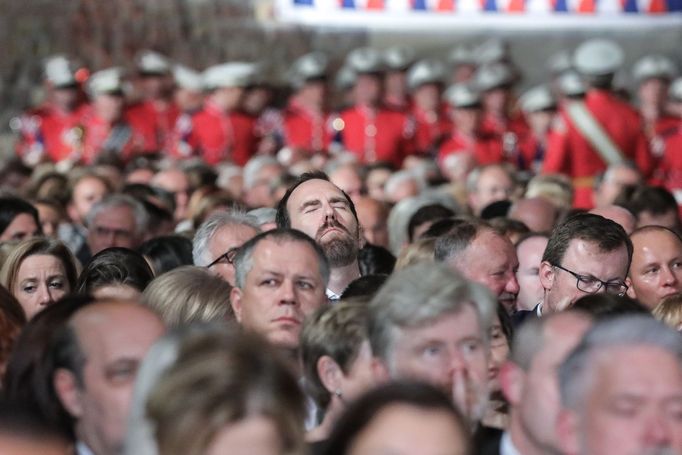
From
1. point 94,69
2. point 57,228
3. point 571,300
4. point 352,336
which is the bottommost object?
point 94,69

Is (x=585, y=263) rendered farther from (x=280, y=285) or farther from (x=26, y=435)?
(x=26, y=435)

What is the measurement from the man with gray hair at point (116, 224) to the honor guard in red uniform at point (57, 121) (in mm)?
8506

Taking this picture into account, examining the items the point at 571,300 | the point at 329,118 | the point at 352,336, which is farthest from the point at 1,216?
the point at 329,118

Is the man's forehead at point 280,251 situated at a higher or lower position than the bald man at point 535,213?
higher

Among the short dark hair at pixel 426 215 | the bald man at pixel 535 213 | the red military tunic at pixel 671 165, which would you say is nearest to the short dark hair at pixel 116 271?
the short dark hair at pixel 426 215

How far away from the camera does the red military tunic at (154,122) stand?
21.1 m

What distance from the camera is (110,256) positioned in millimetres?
8984

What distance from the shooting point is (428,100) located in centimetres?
2203

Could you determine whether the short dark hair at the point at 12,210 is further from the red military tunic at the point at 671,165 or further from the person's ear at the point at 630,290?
the red military tunic at the point at 671,165

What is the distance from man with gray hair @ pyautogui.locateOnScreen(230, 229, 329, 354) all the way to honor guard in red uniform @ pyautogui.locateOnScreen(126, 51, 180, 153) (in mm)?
12436

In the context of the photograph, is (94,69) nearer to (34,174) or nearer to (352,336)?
(34,174)

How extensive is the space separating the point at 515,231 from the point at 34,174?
737 cm

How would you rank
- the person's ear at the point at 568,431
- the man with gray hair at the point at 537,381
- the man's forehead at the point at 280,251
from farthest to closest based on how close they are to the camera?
the man's forehead at the point at 280,251, the man with gray hair at the point at 537,381, the person's ear at the point at 568,431

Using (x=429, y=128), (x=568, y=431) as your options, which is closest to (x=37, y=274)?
(x=568, y=431)
